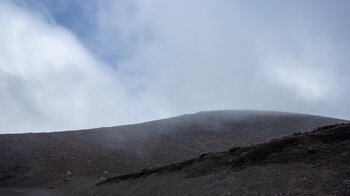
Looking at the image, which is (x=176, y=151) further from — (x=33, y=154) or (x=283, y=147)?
(x=283, y=147)

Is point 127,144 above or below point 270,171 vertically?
A: above

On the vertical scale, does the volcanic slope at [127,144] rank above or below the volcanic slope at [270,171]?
above

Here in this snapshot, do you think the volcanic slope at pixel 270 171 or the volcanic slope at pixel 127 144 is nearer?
the volcanic slope at pixel 270 171

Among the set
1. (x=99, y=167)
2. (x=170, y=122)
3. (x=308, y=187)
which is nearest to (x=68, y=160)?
(x=99, y=167)

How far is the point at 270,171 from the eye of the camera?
52.1 feet

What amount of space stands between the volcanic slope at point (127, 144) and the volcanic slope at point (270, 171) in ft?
38.2

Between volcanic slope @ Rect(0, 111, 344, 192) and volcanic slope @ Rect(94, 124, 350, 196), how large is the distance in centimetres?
1163

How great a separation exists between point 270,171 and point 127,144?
962 inches

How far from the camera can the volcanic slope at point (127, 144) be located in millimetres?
33844

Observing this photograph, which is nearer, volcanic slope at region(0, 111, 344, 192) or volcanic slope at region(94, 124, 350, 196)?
volcanic slope at region(94, 124, 350, 196)

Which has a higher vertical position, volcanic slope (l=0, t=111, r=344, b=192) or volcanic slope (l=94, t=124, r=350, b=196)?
volcanic slope (l=0, t=111, r=344, b=192)

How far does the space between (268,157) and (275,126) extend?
26.2 metres

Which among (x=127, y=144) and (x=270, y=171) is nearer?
(x=270, y=171)

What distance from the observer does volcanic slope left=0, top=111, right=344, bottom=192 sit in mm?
33844
